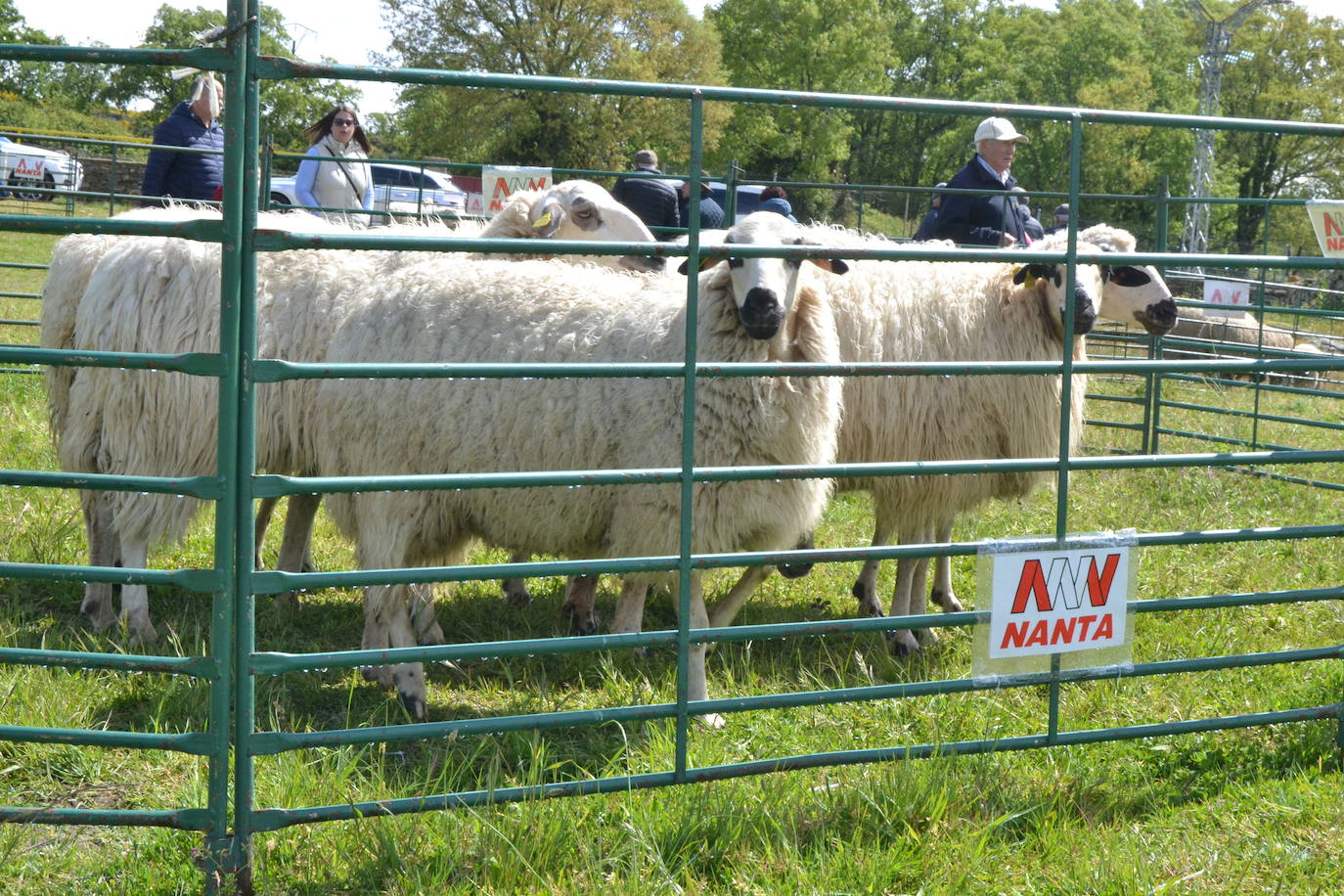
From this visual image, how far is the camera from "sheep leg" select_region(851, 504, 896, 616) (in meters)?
5.98

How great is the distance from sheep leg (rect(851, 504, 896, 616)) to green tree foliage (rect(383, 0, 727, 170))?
102ft

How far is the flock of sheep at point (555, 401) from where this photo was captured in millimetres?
4559

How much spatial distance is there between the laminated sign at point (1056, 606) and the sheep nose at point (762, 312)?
3.94 ft

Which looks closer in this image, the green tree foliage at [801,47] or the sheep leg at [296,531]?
the sheep leg at [296,531]

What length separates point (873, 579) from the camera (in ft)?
20.2

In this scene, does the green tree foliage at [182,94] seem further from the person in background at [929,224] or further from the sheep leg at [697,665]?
the sheep leg at [697,665]

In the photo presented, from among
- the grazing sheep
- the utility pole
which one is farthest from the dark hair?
the utility pole

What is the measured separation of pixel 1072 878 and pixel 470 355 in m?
2.86

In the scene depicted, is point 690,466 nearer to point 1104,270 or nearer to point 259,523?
point 259,523

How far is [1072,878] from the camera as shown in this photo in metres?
3.12

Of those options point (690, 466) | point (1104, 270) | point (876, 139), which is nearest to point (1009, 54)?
point (876, 139)

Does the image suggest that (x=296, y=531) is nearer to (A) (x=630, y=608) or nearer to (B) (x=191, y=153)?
(A) (x=630, y=608)

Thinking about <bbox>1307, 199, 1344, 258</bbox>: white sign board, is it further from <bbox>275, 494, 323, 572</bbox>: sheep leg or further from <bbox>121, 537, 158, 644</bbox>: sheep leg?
<bbox>121, 537, 158, 644</bbox>: sheep leg

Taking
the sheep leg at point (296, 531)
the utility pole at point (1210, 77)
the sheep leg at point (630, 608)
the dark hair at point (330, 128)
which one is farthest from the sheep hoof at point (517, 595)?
the utility pole at point (1210, 77)
